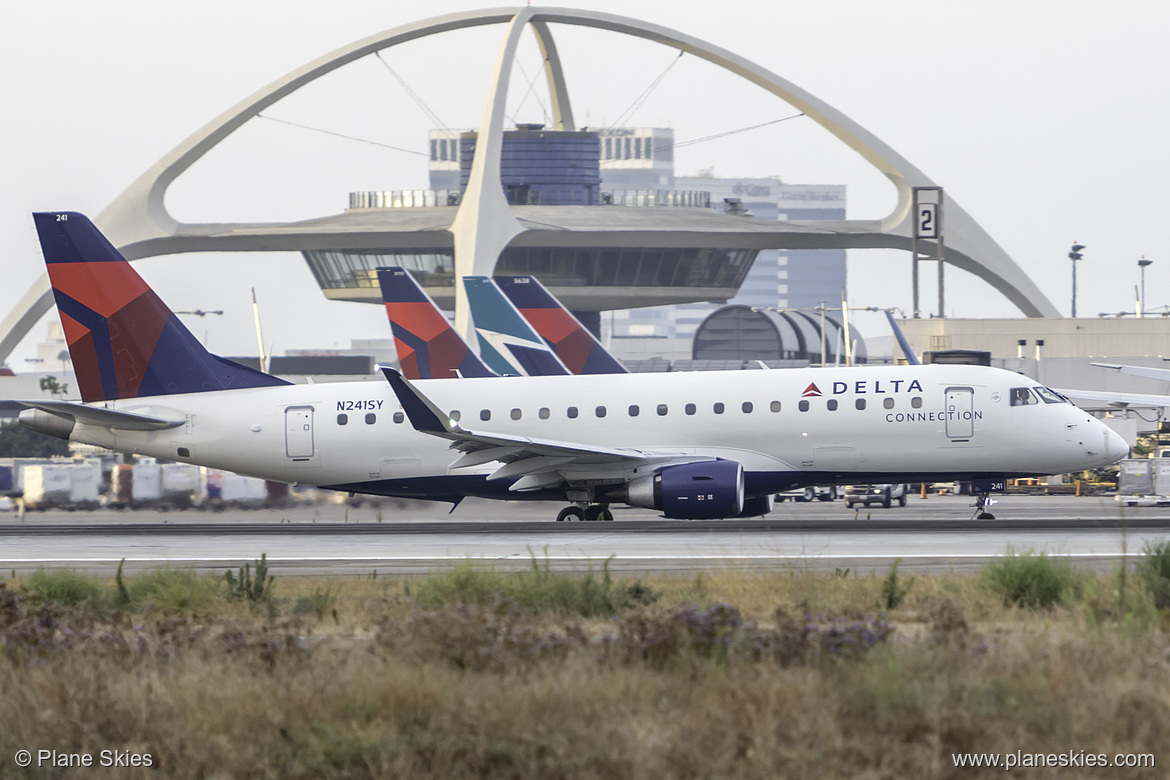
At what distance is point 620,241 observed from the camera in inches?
3883

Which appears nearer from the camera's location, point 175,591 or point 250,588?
point 175,591

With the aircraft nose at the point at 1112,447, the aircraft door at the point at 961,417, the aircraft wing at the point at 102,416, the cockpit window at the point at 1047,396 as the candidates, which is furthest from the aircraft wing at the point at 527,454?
the aircraft nose at the point at 1112,447

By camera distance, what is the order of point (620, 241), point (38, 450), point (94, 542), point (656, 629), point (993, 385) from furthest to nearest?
1. point (620, 241)
2. point (38, 450)
3. point (993, 385)
4. point (94, 542)
5. point (656, 629)

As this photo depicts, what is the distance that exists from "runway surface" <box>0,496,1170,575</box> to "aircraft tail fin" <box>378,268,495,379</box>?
6.64 meters

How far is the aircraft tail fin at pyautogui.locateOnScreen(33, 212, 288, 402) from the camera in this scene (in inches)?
1164

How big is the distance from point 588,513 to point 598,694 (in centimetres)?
1961

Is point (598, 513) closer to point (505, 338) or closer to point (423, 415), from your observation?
point (423, 415)

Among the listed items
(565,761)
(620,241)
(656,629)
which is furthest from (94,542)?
(620,241)

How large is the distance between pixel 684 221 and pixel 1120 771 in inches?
3729

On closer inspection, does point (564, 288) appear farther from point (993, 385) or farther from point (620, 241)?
point (993, 385)

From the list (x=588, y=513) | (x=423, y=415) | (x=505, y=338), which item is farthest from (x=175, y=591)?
(x=505, y=338)

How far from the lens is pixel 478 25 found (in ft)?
349

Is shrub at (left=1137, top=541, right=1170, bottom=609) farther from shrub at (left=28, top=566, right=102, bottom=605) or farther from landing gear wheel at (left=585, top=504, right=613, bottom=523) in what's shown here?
landing gear wheel at (left=585, top=504, right=613, bottom=523)

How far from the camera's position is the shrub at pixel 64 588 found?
1617cm
